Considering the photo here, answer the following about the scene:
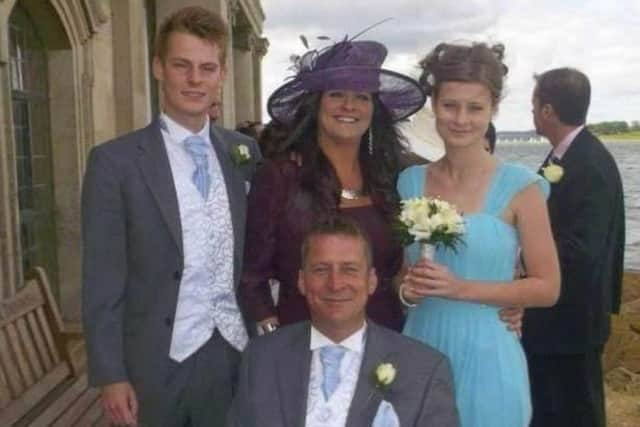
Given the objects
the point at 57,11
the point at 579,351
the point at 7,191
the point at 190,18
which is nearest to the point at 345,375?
the point at 190,18

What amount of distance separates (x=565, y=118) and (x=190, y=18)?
2.42m

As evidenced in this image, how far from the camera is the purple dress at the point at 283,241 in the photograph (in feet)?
9.80

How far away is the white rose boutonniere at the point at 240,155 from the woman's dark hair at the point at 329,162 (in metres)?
0.14

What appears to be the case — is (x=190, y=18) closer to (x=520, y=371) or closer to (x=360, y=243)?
(x=360, y=243)

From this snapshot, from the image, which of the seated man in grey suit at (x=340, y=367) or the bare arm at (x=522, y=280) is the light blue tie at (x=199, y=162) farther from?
the bare arm at (x=522, y=280)

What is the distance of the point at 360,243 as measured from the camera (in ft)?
8.86

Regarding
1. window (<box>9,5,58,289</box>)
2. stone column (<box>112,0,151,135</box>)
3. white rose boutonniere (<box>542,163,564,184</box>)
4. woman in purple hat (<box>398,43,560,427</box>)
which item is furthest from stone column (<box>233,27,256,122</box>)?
woman in purple hat (<box>398,43,560,427</box>)

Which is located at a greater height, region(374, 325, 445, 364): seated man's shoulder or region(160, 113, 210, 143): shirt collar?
region(160, 113, 210, 143): shirt collar

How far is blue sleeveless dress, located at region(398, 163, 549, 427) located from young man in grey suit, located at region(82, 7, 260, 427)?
718 mm

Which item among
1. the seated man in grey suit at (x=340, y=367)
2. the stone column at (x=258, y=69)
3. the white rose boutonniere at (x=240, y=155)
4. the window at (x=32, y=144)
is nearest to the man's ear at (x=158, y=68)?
the white rose boutonniere at (x=240, y=155)

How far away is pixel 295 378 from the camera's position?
8.97ft

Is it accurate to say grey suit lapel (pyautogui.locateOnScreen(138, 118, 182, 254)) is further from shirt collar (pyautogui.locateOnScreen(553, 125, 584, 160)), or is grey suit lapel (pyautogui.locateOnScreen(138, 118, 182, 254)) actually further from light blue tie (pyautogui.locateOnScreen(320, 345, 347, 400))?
shirt collar (pyautogui.locateOnScreen(553, 125, 584, 160))

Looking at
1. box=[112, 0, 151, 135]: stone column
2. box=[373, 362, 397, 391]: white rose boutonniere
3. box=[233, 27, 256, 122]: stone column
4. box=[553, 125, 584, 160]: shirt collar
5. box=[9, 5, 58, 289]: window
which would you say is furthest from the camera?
box=[233, 27, 256, 122]: stone column

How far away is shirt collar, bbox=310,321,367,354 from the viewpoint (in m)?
2.77
